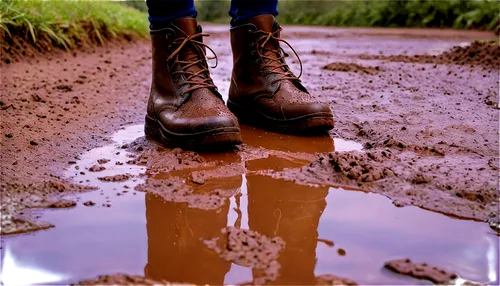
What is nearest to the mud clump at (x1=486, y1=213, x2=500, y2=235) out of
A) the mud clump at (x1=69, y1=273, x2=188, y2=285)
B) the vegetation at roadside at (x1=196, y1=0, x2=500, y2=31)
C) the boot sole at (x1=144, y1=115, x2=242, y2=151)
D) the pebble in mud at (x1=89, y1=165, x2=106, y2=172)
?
the mud clump at (x1=69, y1=273, x2=188, y2=285)

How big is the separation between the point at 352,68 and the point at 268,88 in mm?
2269

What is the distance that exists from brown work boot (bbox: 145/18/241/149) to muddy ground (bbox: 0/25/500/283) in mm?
100

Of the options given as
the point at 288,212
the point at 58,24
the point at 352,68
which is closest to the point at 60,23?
the point at 58,24

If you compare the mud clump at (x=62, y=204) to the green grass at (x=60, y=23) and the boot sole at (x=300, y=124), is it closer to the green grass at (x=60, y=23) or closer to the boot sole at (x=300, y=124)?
the boot sole at (x=300, y=124)

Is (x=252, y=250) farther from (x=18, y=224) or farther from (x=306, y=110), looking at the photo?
(x=306, y=110)

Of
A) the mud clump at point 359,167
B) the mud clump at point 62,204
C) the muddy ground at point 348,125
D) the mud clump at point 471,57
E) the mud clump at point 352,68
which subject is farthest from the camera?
the mud clump at point 471,57

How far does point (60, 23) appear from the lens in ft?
17.2

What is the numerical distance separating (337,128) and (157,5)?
3.19 ft

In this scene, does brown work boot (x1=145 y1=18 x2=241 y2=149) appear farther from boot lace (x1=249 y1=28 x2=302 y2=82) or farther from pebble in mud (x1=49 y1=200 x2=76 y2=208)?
pebble in mud (x1=49 y1=200 x2=76 y2=208)

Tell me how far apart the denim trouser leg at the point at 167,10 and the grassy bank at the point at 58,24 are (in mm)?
2447

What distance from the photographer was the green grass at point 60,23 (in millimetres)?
4535

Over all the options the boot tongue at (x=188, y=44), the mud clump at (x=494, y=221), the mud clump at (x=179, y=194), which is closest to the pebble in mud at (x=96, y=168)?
the mud clump at (x=179, y=194)

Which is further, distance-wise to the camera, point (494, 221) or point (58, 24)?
point (58, 24)

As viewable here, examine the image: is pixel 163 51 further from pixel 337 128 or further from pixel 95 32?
pixel 95 32
